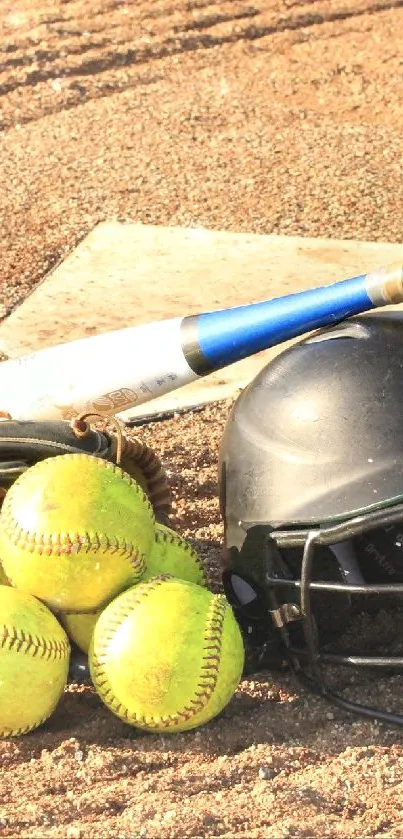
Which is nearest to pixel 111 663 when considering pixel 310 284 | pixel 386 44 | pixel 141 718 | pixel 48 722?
pixel 141 718

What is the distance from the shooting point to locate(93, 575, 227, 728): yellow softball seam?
2.49 metres

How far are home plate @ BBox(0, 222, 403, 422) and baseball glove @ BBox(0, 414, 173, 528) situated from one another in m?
1.29

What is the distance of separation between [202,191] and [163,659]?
4.36m

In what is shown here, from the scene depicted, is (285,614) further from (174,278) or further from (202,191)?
(202,191)

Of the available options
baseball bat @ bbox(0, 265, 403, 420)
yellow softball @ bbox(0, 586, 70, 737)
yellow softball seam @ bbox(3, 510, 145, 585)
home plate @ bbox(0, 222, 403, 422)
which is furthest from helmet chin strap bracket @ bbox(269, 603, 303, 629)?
home plate @ bbox(0, 222, 403, 422)

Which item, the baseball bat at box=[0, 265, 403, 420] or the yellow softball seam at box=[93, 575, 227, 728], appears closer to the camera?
the yellow softball seam at box=[93, 575, 227, 728]

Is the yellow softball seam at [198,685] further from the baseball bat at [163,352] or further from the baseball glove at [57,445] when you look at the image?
the baseball bat at [163,352]

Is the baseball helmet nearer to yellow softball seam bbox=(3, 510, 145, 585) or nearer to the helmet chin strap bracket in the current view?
the helmet chin strap bracket

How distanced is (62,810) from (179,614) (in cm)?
46

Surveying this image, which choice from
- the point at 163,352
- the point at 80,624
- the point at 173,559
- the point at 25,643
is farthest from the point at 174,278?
the point at 25,643

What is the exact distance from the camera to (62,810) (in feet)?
7.78

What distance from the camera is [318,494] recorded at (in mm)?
2539

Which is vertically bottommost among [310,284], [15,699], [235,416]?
[310,284]

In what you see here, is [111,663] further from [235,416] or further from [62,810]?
[235,416]
